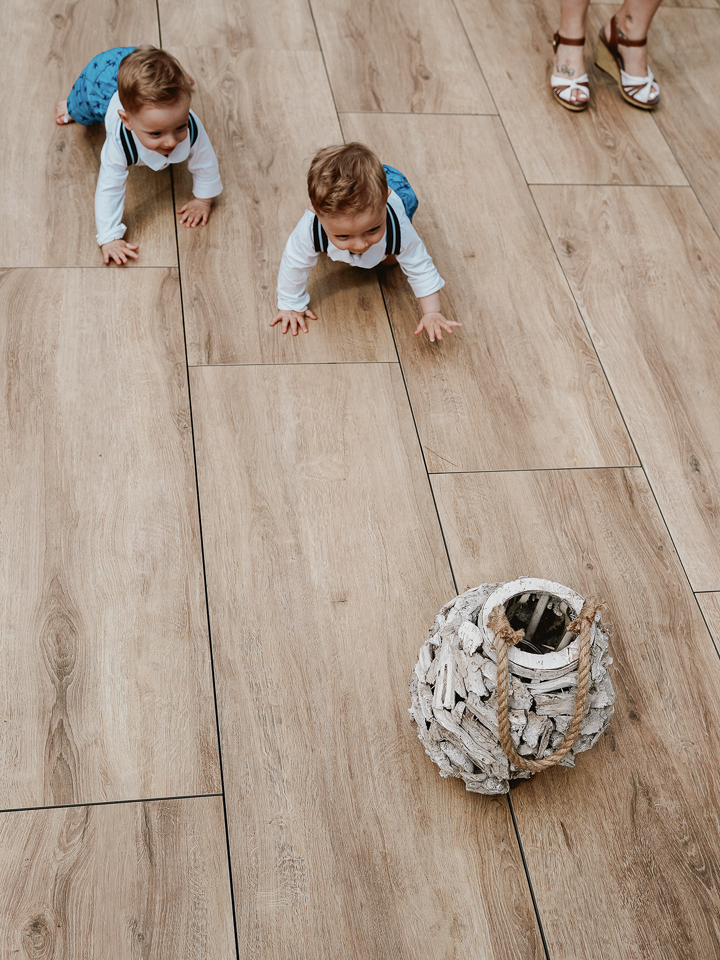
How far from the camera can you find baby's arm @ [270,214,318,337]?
1.38 metres

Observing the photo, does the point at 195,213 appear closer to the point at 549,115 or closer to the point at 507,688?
the point at 549,115

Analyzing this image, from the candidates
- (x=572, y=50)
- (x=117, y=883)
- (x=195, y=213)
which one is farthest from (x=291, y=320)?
(x=572, y=50)

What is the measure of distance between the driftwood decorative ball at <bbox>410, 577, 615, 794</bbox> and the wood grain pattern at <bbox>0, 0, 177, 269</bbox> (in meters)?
0.95

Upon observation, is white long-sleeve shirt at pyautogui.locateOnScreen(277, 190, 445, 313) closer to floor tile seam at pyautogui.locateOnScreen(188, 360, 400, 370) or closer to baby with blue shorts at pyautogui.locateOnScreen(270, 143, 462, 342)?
Answer: baby with blue shorts at pyautogui.locateOnScreen(270, 143, 462, 342)

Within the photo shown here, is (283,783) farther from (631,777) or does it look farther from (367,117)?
(367,117)

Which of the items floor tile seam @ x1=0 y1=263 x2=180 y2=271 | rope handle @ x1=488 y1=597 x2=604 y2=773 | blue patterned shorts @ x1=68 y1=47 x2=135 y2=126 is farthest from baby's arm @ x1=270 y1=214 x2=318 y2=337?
rope handle @ x1=488 y1=597 x2=604 y2=773

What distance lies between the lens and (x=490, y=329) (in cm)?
150

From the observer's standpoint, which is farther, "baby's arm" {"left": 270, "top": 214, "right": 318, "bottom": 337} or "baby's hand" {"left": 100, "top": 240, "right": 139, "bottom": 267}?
"baby's hand" {"left": 100, "top": 240, "right": 139, "bottom": 267}

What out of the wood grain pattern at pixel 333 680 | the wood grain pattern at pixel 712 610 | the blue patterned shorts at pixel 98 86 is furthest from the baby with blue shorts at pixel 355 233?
the wood grain pattern at pixel 712 610

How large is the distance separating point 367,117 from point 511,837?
149 centimetres

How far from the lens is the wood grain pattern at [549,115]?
1.79 metres

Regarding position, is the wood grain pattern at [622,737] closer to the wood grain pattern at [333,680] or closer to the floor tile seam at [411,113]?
the wood grain pattern at [333,680]

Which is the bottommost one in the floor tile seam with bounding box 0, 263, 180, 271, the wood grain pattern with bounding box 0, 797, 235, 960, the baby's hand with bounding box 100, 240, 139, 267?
the wood grain pattern with bounding box 0, 797, 235, 960

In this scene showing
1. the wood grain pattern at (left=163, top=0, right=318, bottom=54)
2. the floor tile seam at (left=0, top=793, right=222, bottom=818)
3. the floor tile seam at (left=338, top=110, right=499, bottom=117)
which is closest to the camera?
the floor tile seam at (left=0, top=793, right=222, bottom=818)
